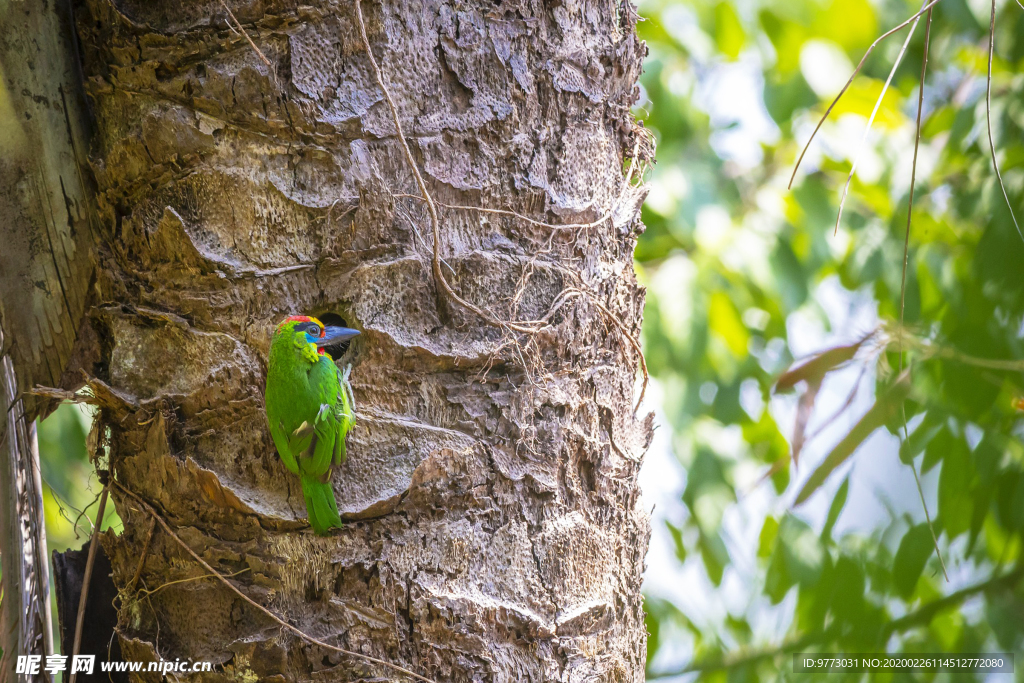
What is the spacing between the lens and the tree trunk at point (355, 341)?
106 centimetres

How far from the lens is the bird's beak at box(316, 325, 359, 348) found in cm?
113

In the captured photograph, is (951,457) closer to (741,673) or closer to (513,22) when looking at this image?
(513,22)

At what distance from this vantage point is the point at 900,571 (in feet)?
4.41

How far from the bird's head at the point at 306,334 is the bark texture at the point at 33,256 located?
38 centimetres

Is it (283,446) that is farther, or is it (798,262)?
(798,262)

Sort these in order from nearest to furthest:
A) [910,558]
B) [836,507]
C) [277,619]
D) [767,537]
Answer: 1. [277,619]
2. [836,507]
3. [910,558]
4. [767,537]

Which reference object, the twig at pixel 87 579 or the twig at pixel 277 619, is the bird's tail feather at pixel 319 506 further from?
the twig at pixel 87 579

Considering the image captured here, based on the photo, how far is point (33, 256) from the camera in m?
1.21

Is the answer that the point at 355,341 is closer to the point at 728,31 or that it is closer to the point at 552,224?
the point at 552,224

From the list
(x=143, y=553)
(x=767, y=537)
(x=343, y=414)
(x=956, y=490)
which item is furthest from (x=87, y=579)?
(x=767, y=537)

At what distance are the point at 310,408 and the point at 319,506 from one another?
144 millimetres

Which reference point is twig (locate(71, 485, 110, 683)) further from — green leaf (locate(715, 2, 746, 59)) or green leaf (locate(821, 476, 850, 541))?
green leaf (locate(715, 2, 746, 59))

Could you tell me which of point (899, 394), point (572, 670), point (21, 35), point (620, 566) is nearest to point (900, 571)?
point (899, 394)

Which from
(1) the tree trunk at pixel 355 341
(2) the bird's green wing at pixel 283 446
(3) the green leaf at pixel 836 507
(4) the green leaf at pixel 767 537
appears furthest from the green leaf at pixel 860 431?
(4) the green leaf at pixel 767 537
